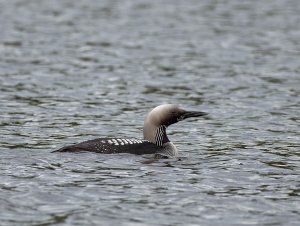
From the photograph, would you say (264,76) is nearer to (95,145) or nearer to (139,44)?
(139,44)

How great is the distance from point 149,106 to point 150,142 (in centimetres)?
459

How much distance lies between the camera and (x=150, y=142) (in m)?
13.4

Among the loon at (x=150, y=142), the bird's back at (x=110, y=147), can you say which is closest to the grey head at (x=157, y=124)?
the loon at (x=150, y=142)

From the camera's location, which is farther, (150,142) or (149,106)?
(149,106)

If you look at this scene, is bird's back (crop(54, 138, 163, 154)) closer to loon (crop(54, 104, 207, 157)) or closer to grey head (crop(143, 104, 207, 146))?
loon (crop(54, 104, 207, 157))

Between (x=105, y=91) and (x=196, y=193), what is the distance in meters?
8.69

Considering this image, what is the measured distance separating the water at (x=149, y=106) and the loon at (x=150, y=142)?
17 centimetres

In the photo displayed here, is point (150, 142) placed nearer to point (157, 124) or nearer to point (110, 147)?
point (157, 124)

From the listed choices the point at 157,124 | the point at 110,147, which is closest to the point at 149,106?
the point at 157,124

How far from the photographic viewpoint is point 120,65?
22.4m

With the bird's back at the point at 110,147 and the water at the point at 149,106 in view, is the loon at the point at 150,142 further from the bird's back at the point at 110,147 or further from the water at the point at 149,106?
the water at the point at 149,106

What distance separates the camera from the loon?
12.7 meters

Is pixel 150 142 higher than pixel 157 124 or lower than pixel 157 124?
lower

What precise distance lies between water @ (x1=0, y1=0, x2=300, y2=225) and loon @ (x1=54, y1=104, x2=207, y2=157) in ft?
0.55
